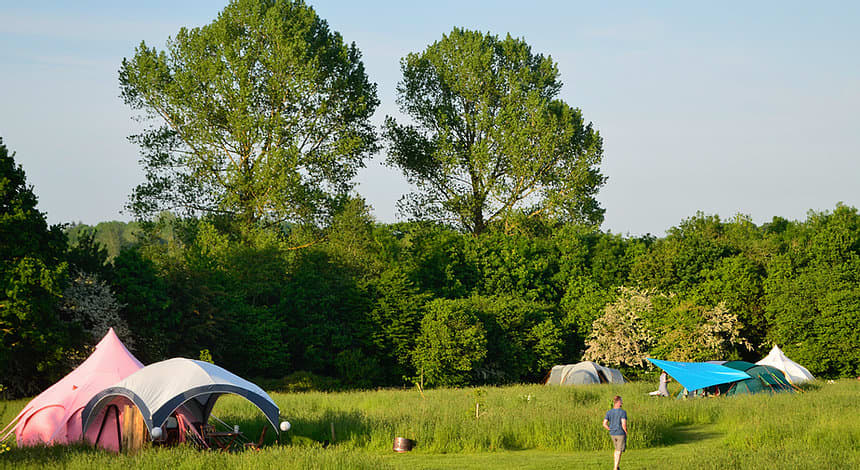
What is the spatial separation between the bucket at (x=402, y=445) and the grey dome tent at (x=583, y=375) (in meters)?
21.8

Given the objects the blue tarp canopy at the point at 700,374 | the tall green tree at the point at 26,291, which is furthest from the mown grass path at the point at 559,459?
the tall green tree at the point at 26,291

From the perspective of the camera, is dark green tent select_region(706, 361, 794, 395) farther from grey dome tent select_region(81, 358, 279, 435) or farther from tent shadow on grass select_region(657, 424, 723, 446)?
grey dome tent select_region(81, 358, 279, 435)

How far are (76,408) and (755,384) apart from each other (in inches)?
996

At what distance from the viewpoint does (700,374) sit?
110 feet

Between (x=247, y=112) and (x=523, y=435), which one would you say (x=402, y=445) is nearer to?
(x=523, y=435)

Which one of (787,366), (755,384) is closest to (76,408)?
(755,384)

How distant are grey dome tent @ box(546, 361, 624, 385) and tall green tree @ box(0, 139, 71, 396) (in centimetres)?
2260

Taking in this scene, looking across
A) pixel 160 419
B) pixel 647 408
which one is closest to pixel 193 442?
pixel 160 419

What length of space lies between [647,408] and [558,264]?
27696mm

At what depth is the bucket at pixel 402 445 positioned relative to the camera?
21.2 meters

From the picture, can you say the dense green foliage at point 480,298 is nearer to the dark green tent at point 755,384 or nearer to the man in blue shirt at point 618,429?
the dark green tent at point 755,384

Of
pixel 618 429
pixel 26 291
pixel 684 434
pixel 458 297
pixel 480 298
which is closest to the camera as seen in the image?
pixel 618 429

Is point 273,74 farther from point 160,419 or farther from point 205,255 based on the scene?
point 160,419

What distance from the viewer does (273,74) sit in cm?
4750
